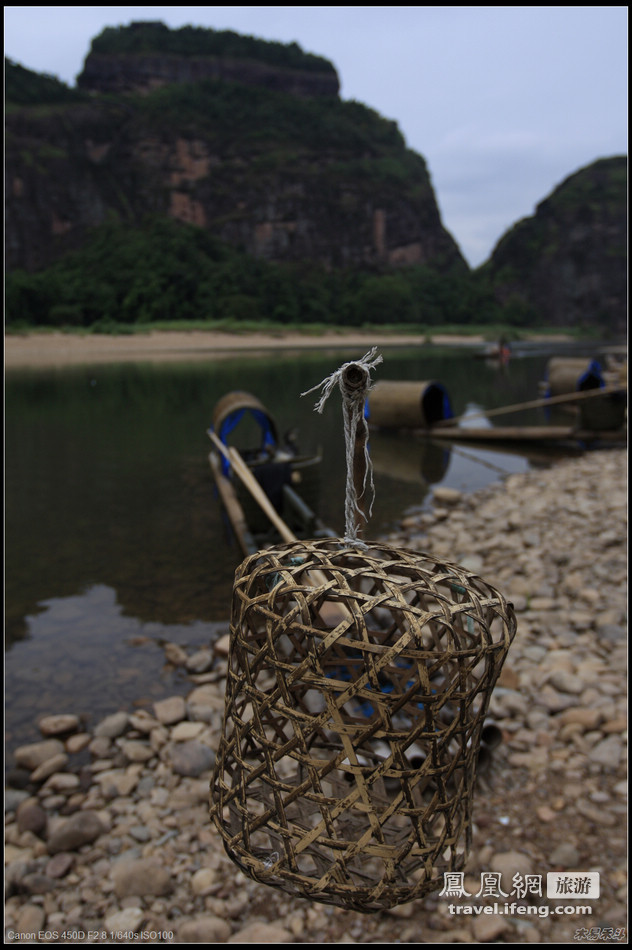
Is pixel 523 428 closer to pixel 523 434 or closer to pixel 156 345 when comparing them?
pixel 523 434

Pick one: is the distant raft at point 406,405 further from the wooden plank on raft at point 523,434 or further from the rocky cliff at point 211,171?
the rocky cliff at point 211,171

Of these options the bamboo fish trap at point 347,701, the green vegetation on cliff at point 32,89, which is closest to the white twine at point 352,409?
the bamboo fish trap at point 347,701

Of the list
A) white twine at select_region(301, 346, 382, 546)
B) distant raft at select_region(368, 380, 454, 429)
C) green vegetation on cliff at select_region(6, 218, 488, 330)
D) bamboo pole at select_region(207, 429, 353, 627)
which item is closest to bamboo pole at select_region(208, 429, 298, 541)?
bamboo pole at select_region(207, 429, 353, 627)

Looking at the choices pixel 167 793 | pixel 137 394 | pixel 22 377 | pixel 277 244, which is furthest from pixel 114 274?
pixel 167 793

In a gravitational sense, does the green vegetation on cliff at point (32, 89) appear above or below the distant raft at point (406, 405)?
above

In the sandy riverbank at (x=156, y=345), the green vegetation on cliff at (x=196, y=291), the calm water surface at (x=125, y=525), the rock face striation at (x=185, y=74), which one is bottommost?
the calm water surface at (x=125, y=525)

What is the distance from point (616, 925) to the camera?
2.73 meters

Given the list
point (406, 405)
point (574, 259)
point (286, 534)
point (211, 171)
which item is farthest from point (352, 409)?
point (574, 259)

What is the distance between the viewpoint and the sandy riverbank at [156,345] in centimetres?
4134

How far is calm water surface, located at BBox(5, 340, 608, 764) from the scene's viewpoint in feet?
17.3

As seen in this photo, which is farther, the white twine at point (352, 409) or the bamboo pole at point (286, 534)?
the bamboo pole at point (286, 534)

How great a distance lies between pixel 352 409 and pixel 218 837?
2654mm

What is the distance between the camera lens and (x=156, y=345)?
47562mm

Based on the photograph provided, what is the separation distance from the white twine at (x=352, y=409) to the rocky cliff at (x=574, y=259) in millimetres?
88906
